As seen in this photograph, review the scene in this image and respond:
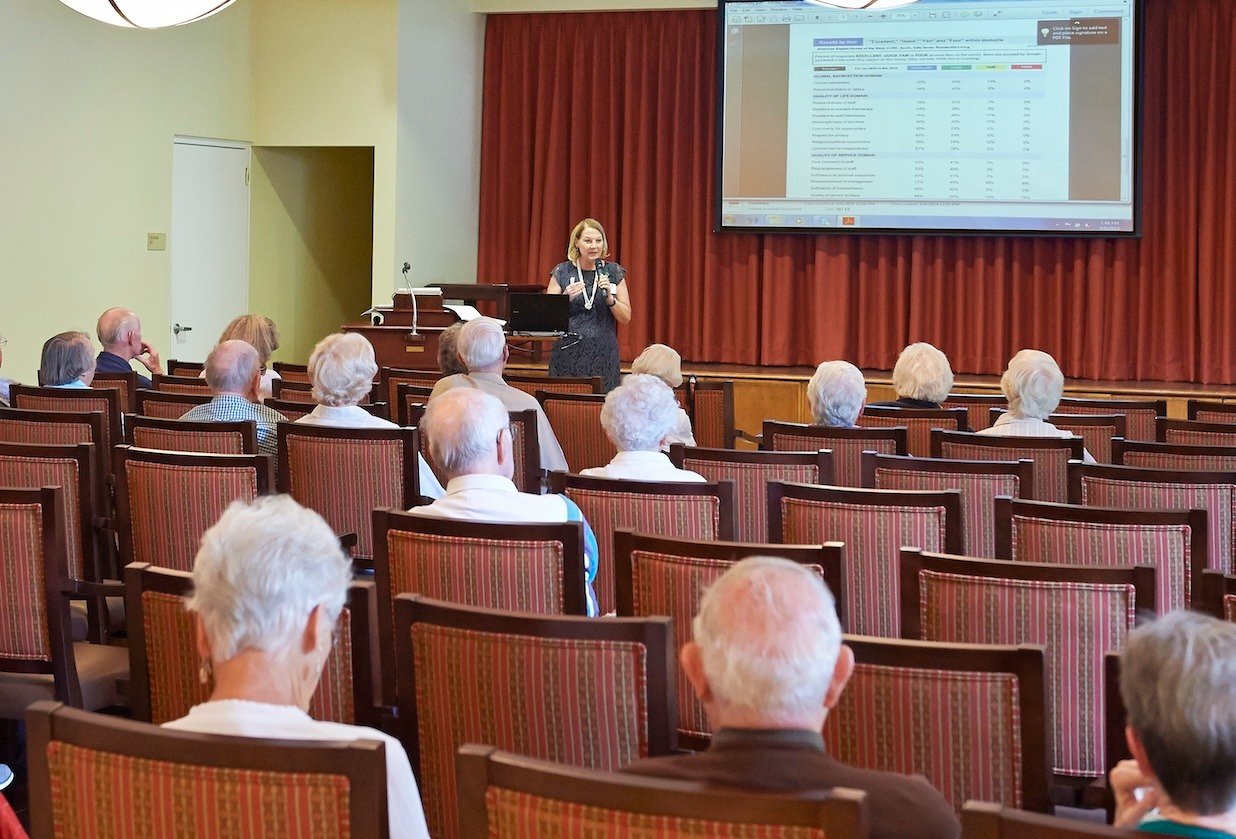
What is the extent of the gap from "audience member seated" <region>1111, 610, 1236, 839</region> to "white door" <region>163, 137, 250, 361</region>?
32.7 ft

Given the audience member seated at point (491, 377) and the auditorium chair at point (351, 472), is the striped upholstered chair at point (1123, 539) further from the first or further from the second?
the audience member seated at point (491, 377)

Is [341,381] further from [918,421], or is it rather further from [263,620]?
[263,620]

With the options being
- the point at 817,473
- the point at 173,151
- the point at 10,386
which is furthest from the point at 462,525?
the point at 173,151

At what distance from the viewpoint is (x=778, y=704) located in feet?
5.68

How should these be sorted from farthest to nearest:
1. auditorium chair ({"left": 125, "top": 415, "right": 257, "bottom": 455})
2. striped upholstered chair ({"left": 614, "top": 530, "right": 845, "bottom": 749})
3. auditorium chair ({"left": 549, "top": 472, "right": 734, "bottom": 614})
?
1. auditorium chair ({"left": 125, "top": 415, "right": 257, "bottom": 455})
2. auditorium chair ({"left": 549, "top": 472, "right": 734, "bottom": 614})
3. striped upholstered chair ({"left": 614, "top": 530, "right": 845, "bottom": 749})

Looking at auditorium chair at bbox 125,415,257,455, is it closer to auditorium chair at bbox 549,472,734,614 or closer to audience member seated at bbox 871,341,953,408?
auditorium chair at bbox 549,472,734,614

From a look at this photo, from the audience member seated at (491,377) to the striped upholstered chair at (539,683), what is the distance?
3.30 m

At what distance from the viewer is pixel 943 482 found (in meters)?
4.38

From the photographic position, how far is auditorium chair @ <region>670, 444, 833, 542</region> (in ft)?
14.7

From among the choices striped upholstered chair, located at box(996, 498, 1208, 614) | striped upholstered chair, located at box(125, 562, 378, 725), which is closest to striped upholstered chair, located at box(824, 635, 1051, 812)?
striped upholstered chair, located at box(125, 562, 378, 725)

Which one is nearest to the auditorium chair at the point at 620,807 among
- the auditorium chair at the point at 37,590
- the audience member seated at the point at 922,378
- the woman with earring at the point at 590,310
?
the auditorium chair at the point at 37,590

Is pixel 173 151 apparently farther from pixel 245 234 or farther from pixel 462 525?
pixel 462 525

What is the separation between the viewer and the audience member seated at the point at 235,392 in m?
5.09

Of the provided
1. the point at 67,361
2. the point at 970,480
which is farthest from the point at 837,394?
the point at 67,361
